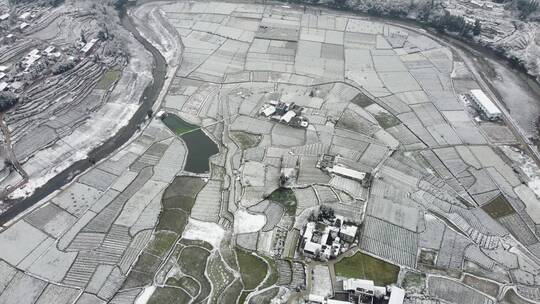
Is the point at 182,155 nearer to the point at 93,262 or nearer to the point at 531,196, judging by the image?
the point at 93,262

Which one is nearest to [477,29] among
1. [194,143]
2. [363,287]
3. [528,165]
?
[528,165]

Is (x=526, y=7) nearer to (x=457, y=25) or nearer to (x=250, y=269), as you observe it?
(x=457, y=25)

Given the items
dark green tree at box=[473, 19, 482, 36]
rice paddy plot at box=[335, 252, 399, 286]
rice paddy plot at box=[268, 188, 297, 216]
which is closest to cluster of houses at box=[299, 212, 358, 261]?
rice paddy plot at box=[335, 252, 399, 286]

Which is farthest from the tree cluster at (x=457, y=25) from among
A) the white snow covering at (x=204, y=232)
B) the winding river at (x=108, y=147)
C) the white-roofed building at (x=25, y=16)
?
the white-roofed building at (x=25, y=16)

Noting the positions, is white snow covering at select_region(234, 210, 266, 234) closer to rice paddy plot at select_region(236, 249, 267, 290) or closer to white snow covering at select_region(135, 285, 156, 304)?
rice paddy plot at select_region(236, 249, 267, 290)

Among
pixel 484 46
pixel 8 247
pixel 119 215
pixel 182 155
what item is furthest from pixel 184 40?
pixel 484 46

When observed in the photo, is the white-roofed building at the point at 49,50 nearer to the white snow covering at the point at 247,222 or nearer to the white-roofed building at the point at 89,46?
the white-roofed building at the point at 89,46

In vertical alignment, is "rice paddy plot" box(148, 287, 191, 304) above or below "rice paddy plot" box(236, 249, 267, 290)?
below

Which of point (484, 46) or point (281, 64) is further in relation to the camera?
point (484, 46)
